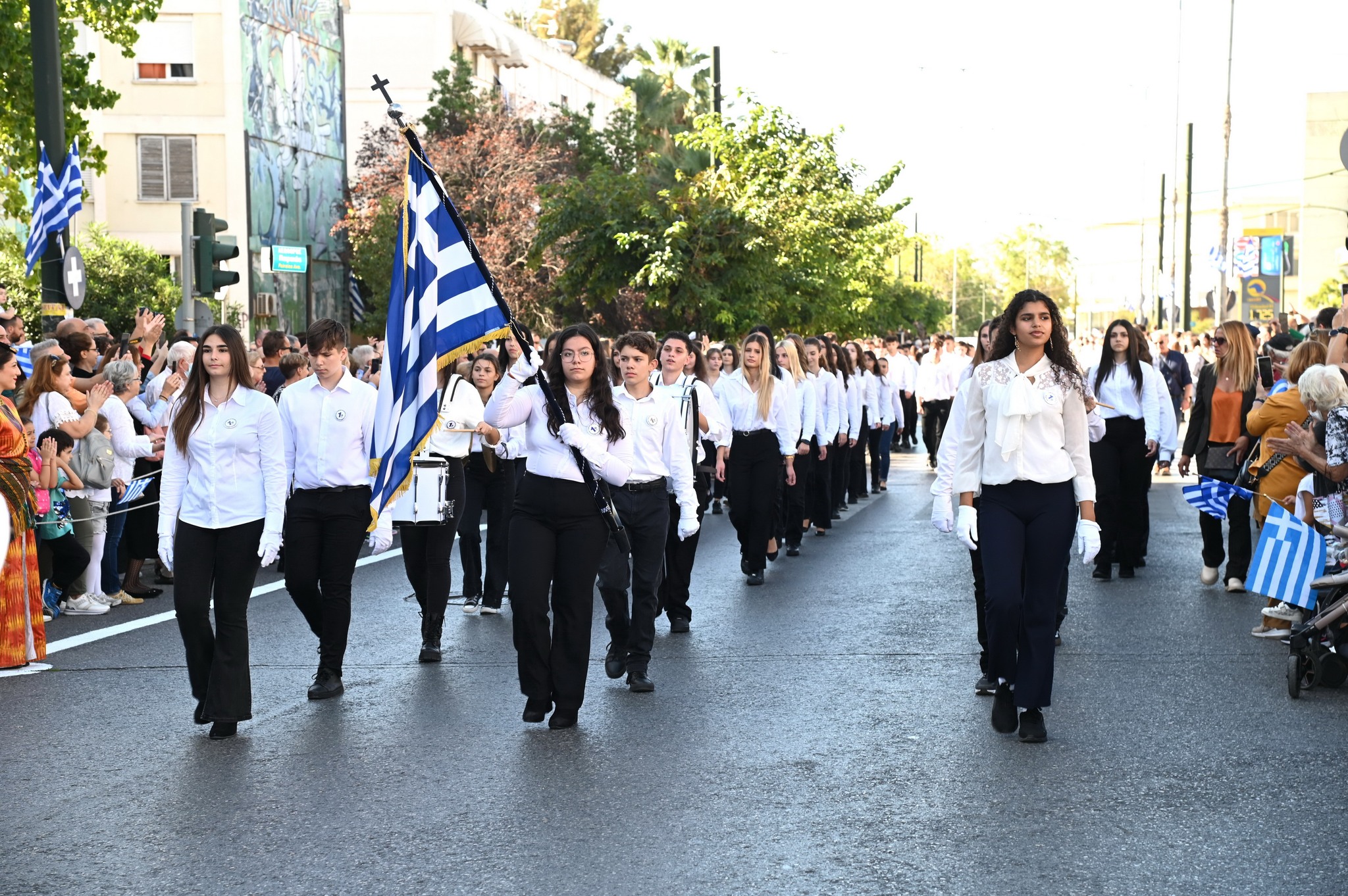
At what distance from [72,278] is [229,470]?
8471 millimetres

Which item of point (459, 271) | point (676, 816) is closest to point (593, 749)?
point (676, 816)

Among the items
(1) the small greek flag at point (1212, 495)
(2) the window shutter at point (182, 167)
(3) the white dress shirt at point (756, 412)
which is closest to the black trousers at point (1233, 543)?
(1) the small greek flag at point (1212, 495)

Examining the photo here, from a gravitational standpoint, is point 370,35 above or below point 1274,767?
above

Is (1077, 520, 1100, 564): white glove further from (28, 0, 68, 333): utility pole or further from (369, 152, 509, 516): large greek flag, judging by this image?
(28, 0, 68, 333): utility pole

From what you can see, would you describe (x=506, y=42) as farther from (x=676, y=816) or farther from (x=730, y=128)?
(x=676, y=816)

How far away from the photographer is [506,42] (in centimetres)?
5778

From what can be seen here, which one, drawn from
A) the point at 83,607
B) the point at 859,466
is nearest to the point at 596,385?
the point at 83,607

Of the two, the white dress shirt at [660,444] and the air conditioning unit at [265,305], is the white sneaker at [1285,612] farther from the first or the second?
the air conditioning unit at [265,305]

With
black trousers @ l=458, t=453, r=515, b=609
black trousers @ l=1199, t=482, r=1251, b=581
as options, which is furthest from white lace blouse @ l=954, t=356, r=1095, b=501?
black trousers @ l=1199, t=482, r=1251, b=581

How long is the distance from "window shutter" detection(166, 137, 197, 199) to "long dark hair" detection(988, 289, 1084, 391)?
40.1m

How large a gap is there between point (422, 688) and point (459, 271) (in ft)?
6.92

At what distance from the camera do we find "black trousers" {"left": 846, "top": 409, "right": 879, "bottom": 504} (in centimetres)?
1938

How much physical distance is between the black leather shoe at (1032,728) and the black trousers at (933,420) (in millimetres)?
17089

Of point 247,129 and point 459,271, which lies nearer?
point 459,271
